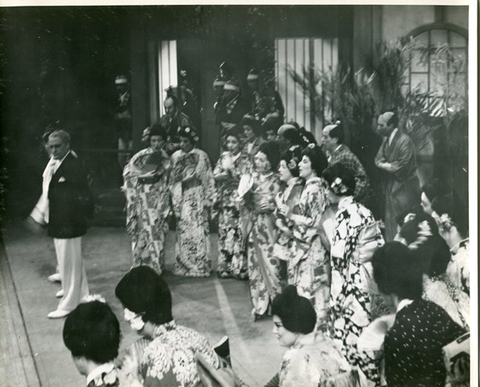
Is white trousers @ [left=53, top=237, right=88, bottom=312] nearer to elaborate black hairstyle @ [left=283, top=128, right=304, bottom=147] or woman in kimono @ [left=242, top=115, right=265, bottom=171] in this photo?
woman in kimono @ [left=242, top=115, right=265, bottom=171]

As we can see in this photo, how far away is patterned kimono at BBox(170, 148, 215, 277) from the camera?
2963mm

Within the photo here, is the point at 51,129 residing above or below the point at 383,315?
above

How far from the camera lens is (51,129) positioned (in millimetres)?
2852

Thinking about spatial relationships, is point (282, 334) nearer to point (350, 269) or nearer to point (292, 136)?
point (350, 269)

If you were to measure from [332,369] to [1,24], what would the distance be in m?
2.16

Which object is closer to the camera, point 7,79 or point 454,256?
point 7,79

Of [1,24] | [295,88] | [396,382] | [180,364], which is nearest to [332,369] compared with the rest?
[396,382]

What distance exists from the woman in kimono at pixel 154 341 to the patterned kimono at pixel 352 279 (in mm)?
626

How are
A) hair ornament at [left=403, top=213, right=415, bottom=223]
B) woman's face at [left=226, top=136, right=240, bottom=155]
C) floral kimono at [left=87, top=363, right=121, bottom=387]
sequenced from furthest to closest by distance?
1. hair ornament at [left=403, top=213, right=415, bottom=223]
2. woman's face at [left=226, top=136, right=240, bottom=155]
3. floral kimono at [left=87, top=363, right=121, bottom=387]

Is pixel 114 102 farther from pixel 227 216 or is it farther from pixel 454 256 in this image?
pixel 454 256

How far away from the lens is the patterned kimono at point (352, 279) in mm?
3016

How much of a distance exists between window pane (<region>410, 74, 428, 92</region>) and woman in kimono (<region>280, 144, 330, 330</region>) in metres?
0.56

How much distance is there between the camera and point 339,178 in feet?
9.91

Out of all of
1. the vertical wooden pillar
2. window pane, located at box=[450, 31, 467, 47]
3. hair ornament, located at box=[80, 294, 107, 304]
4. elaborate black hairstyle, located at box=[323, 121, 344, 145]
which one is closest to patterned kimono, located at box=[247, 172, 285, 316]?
elaborate black hairstyle, located at box=[323, 121, 344, 145]
